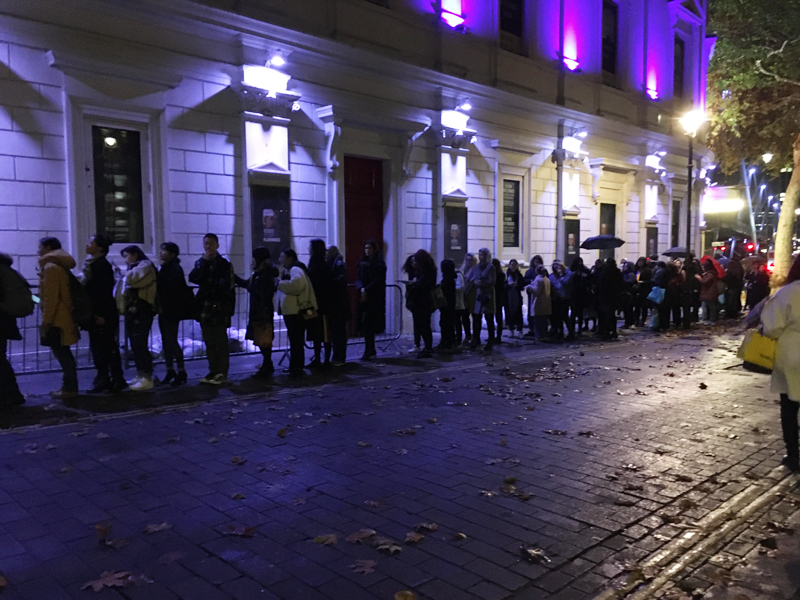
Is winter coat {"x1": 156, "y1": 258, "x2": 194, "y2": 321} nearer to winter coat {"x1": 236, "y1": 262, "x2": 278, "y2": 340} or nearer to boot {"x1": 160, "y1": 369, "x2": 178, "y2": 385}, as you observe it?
boot {"x1": 160, "y1": 369, "x2": 178, "y2": 385}

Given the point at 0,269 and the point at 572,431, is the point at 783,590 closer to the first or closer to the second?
the point at 572,431

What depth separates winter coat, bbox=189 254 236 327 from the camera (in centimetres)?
856

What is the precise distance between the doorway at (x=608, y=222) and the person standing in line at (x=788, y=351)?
15.3 metres

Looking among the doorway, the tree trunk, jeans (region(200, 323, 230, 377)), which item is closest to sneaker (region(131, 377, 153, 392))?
jeans (region(200, 323, 230, 377))

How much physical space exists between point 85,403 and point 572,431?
5621 mm

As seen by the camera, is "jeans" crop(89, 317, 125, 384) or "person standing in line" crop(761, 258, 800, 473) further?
"jeans" crop(89, 317, 125, 384)

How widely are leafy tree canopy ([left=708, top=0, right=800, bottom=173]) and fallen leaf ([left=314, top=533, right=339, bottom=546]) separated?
1917 centimetres

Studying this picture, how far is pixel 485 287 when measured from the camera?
12.2 m

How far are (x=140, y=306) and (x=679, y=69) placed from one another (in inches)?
908

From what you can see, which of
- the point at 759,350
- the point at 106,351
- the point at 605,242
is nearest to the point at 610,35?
the point at 605,242

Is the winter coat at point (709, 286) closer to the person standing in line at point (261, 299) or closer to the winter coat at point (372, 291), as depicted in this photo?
→ the winter coat at point (372, 291)

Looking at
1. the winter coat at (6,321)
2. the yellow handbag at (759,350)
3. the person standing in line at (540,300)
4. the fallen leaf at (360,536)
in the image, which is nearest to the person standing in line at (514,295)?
the person standing in line at (540,300)

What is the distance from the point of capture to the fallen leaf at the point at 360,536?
13.4ft

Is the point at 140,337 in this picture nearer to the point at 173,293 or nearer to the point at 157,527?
the point at 173,293
